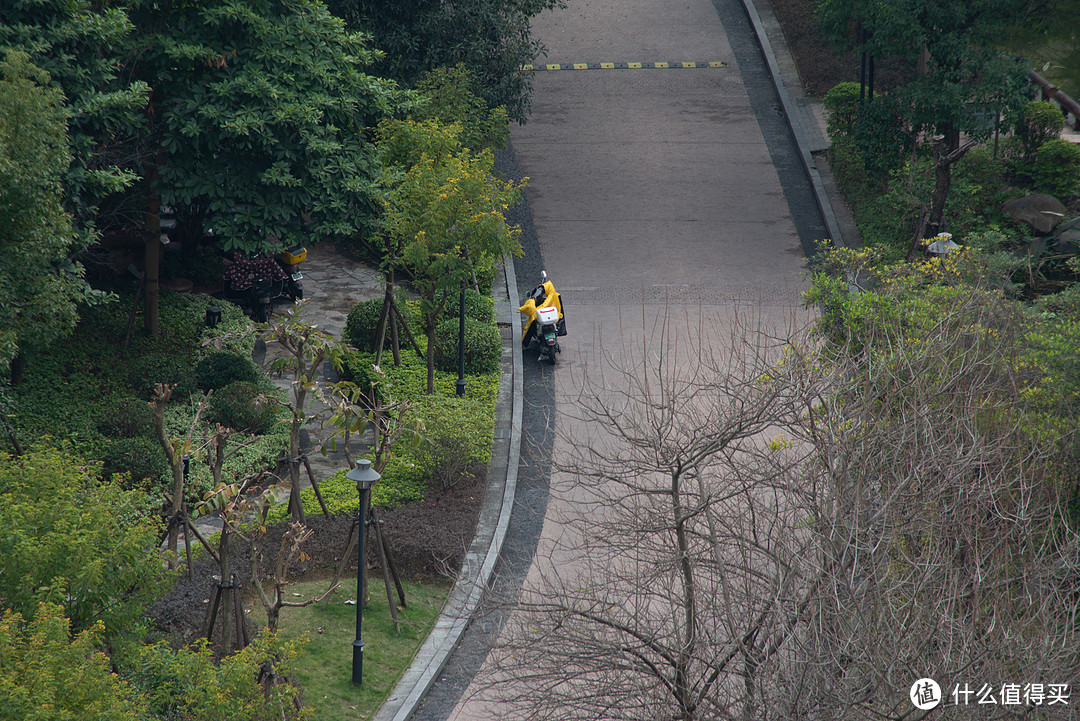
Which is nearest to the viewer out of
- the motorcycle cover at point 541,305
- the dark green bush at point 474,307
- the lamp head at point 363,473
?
the lamp head at point 363,473

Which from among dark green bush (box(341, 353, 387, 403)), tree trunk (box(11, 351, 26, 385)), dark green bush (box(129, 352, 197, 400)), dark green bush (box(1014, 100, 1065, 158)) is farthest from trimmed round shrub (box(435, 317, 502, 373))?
dark green bush (box(1014, 100, 1065, 158))

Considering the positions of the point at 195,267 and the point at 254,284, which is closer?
the point at 254,284

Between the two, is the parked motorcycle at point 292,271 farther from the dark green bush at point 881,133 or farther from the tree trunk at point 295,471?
the dark green bush at point 881,133

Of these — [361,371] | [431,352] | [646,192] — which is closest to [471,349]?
[431,352]

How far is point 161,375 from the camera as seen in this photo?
1986 cm

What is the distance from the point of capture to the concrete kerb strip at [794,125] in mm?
27688

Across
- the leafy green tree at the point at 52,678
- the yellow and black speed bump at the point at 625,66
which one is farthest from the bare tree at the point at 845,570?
the yellow and black speed bump at the point at 625,66

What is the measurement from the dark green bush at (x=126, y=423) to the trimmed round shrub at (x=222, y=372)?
1844 mm

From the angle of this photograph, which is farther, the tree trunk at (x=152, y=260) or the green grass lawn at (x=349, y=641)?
the tree trunk at (x=152, y=260)

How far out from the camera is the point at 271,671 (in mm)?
11555

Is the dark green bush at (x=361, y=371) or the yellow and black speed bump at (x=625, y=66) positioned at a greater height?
the yellow and black speed bump at (x=625, y=66)

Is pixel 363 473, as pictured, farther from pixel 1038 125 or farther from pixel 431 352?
pixel 1038 125

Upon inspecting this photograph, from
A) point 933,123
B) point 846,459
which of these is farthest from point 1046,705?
point 933,123

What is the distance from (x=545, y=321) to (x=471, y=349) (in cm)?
160
